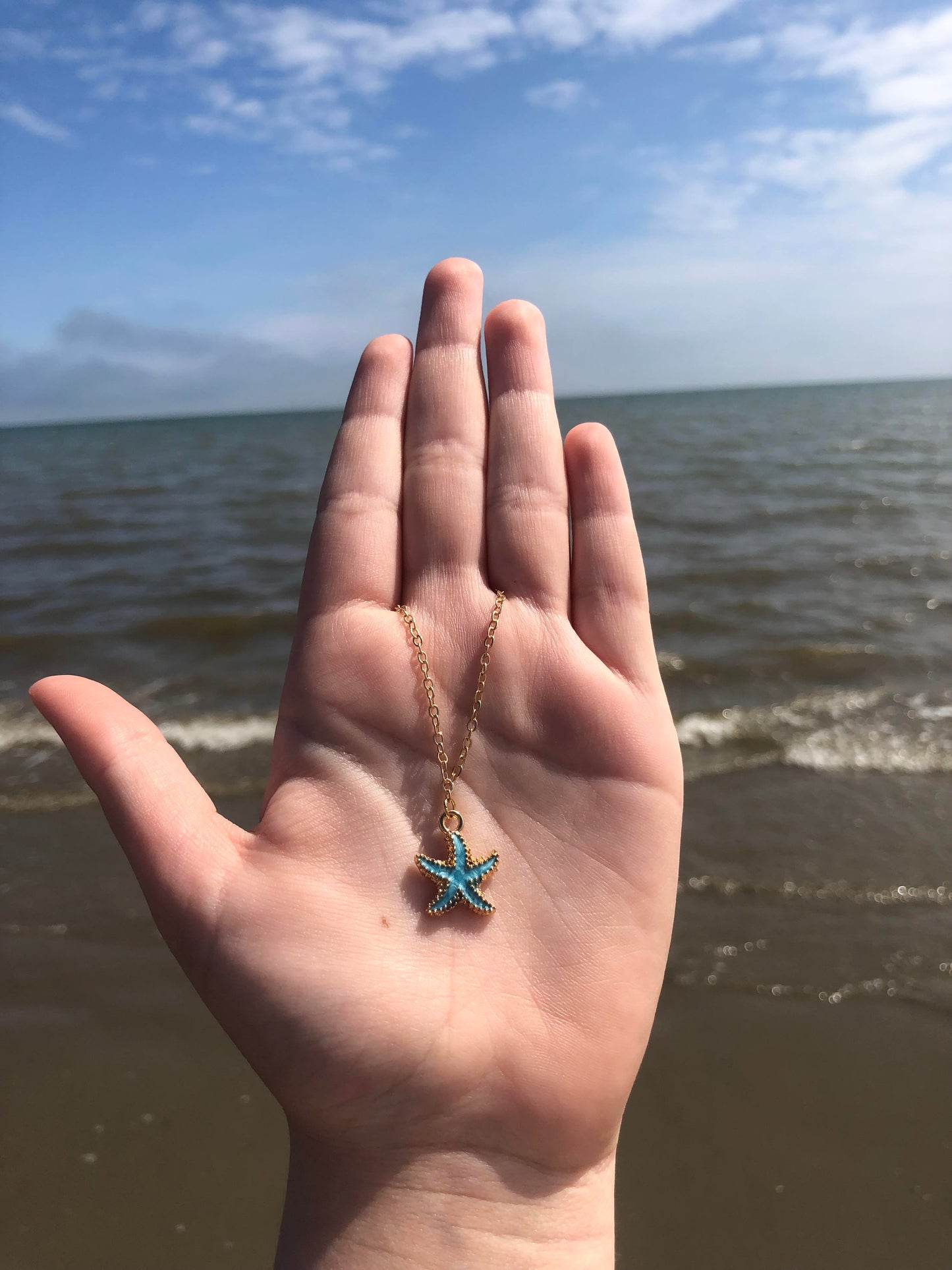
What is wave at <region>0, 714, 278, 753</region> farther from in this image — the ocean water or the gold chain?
the gold chain

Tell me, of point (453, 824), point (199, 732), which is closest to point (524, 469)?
point (453, 824)

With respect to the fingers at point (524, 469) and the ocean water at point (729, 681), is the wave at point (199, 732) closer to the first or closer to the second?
the ocean water at point (729, 681)

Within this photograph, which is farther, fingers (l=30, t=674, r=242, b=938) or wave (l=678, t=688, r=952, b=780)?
wave (l=678, t=688, r=952, b=780)

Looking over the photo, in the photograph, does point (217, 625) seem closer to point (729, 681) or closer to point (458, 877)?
point (729, 681)

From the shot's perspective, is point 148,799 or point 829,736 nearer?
point 148,799

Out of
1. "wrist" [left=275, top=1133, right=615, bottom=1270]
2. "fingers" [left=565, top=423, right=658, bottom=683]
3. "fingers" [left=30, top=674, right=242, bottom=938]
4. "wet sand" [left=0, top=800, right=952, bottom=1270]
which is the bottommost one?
"wet sand" [left=0, top=800, right=952, bottom=1270]

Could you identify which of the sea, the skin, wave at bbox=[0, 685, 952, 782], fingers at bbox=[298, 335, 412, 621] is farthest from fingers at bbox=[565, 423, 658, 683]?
wave at bbox=[0, 685, 952, 782]

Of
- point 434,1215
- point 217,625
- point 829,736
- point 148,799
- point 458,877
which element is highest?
point 148,799
